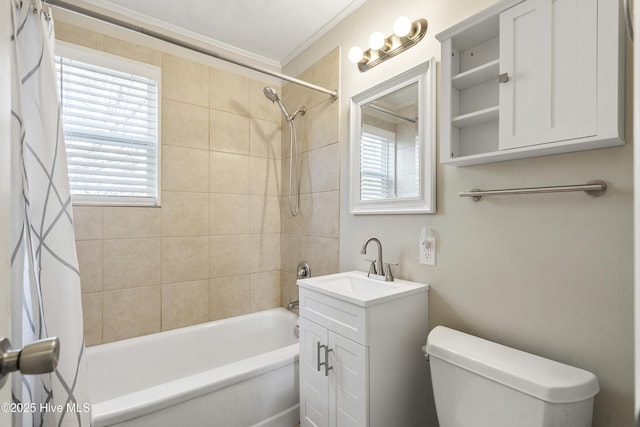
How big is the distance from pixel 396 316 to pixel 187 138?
179cm

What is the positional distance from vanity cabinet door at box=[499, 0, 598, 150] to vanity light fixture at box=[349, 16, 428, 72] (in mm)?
495

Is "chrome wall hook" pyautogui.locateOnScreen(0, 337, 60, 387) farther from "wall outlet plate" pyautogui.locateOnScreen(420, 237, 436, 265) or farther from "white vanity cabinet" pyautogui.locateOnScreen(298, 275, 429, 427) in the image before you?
"wall outlet plate" pyautogui.locateOnScreen(420, 237, 436, 265)

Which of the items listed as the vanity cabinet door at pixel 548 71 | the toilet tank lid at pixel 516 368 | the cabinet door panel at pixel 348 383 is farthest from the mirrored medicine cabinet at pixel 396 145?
the cabinet door panel at pixel 348 383

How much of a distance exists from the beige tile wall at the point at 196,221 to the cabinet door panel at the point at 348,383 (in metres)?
0.80

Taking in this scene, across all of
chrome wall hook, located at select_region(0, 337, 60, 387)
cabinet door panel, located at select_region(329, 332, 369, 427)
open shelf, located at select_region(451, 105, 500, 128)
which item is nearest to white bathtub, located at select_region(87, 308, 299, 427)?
cabinet door panel, located at select_region(329, 332, 369, 427)

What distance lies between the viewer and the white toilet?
0.88m

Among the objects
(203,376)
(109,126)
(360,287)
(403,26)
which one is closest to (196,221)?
(109,126)

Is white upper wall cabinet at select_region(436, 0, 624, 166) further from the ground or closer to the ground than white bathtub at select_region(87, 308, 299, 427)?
further from the ground

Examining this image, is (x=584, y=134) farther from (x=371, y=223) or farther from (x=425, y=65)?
(x=371, y=223)

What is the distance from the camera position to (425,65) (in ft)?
4.91

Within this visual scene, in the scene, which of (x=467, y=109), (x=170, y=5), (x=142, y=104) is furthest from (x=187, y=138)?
(x=467, y=109)

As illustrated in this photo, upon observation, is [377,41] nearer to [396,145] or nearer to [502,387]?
[396,145]

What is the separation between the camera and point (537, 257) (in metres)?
1.13

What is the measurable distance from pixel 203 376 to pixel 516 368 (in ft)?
4.26
